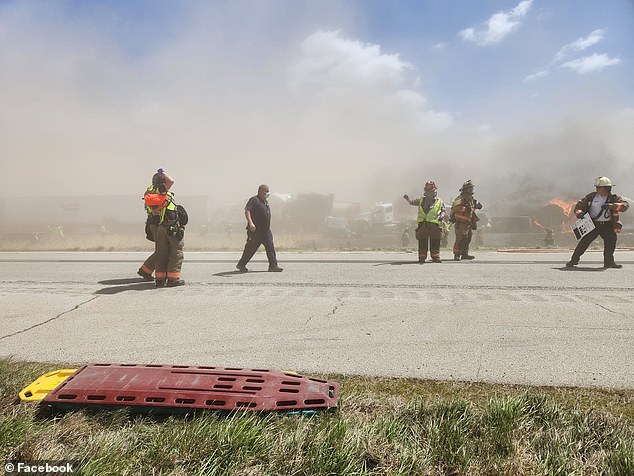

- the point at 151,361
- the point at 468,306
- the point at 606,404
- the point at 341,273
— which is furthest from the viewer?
the point at 341,273

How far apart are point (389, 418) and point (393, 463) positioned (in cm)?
40

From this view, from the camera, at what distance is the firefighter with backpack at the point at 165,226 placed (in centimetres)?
712

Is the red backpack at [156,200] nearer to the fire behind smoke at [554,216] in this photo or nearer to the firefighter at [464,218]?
the firefighter at [464,218]

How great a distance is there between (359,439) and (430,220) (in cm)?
866

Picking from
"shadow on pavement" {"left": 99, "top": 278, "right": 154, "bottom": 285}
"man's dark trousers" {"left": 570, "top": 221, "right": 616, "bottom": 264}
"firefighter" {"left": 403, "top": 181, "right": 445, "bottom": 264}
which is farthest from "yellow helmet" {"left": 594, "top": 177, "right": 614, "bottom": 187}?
"shadow on pavement" {"left": 99, "top": 278, "right": 154, "bottom": 285}

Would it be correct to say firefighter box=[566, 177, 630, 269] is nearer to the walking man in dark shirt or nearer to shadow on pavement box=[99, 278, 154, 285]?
the walking man in dark shirt

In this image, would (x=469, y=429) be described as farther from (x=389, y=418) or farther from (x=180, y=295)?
(x=180, y=295)

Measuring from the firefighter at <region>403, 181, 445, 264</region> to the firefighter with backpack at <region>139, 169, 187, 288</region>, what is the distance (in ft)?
18.0

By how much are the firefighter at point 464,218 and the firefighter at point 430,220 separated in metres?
1.02

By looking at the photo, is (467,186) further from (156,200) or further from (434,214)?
(156,200)

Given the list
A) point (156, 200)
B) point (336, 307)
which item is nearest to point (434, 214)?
point (336, 307)

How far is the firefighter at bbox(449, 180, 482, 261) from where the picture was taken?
1141 centimetres

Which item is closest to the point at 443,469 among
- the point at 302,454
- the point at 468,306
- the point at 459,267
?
the point at 302,454

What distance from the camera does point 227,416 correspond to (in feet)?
7.92
